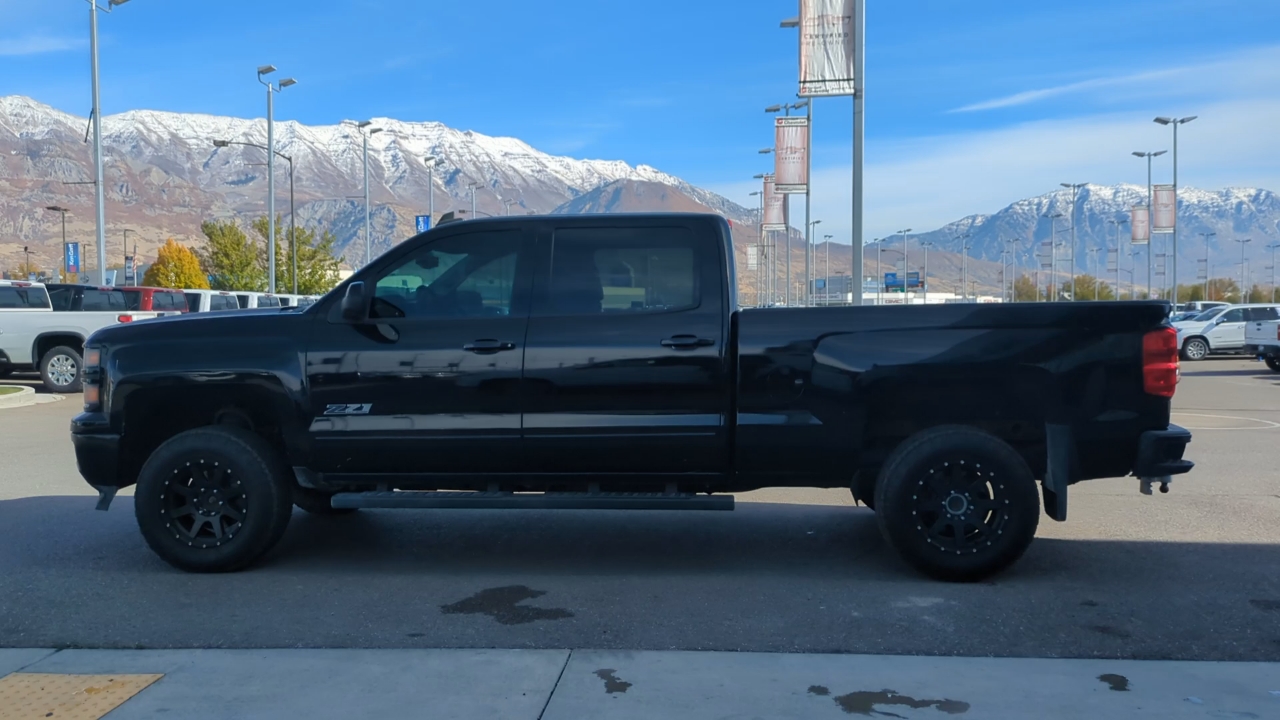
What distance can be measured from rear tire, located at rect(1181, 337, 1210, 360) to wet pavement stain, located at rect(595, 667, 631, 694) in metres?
31.1

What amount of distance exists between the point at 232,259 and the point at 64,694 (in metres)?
61.2

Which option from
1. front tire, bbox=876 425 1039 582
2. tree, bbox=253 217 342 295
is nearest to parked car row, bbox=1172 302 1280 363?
front tire, bbox=876 425 1039 582

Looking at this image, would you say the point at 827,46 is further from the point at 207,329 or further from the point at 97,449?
the point at 97,449

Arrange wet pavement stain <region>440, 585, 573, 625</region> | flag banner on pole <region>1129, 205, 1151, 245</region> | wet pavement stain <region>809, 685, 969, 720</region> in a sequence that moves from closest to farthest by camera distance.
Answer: wet pavement stain <region>809, 685, 969, 720</region> → wet pavement stain <region>440, 585, 573, 625</region> → flag banner on pole <region>1129, 205, 1151, 245</region>

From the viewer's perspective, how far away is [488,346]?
255 inches

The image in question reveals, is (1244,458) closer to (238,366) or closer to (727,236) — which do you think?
(727,236)

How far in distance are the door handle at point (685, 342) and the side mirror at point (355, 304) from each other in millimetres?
1751

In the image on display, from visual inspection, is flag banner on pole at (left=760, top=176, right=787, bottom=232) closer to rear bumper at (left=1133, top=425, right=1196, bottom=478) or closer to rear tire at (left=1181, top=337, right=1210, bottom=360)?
rear tire at (left=1181, top=337, right=1210, bottom=360)

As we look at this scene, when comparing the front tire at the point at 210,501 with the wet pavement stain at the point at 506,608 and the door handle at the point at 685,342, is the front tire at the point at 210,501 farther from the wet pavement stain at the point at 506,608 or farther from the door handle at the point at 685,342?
the door handle at the point at 685,342

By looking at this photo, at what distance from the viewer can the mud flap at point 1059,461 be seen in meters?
→ 6.40

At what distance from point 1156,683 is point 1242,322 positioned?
30677 millimetres

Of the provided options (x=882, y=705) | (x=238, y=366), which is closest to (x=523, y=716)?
(x=882, y=705)

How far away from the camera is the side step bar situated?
645 cm

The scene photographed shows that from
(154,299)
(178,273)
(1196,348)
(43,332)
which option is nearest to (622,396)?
(43,332)
